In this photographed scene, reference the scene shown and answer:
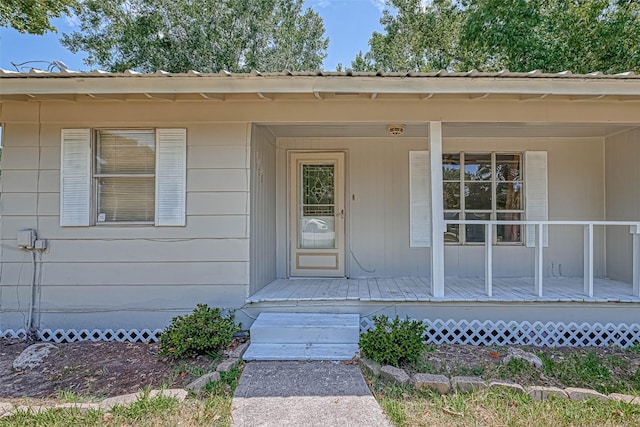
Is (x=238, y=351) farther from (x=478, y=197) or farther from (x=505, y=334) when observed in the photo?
(x=478, y=197)

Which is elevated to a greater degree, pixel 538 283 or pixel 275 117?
pixel 275 117

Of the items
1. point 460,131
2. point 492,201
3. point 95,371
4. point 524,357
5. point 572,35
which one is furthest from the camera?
point 572,35

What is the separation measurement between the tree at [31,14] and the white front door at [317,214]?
796 cm

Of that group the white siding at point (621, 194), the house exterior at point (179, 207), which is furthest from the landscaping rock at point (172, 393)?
the white siding at point (621, 194)

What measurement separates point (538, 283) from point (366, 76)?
2971mm

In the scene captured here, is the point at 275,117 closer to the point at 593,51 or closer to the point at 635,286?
the point at 635,286

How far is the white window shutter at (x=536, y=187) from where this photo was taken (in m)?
5.55

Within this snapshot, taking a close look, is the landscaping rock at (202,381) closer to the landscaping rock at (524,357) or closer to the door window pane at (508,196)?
the landscaping rock at (524,357)

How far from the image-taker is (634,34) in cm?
768

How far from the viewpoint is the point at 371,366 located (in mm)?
3086

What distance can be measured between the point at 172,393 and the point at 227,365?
1.74 ft

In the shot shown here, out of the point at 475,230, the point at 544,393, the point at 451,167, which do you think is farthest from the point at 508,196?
the point at 544,393

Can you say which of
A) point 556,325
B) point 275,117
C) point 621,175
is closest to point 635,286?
point 556,325

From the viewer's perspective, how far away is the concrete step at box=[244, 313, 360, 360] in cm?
335
